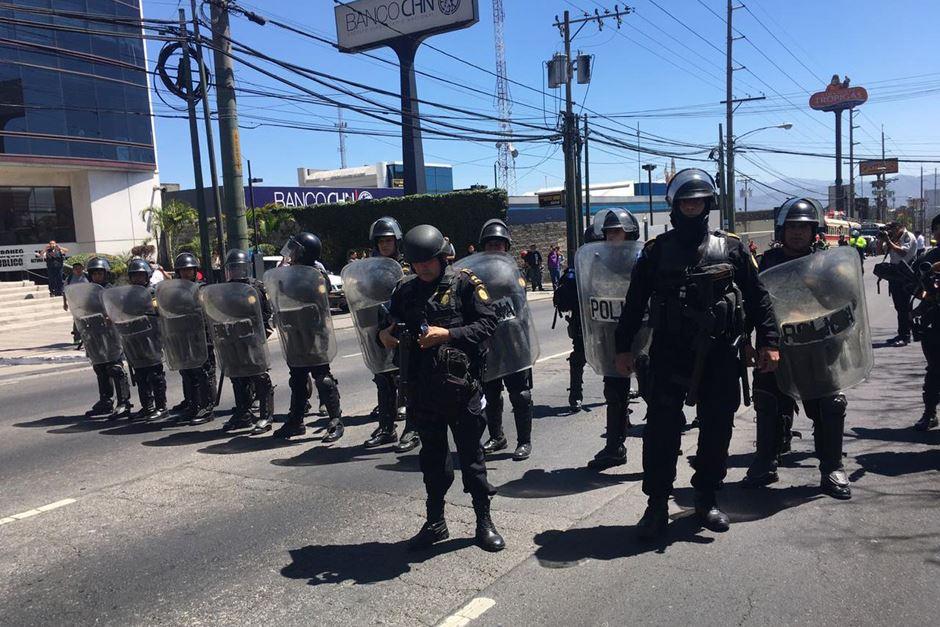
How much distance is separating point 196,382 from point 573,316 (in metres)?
3.76

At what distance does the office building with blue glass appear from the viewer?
25.7m

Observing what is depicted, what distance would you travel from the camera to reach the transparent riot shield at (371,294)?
20.0 ft

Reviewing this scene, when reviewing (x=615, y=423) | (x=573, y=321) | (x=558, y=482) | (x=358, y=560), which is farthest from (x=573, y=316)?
(x=358, y=560)

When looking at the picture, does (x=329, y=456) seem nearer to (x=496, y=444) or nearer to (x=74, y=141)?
(x=496, y=444)

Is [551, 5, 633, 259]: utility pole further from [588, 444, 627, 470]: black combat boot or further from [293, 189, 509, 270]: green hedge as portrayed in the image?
[588, 444, 627, 470]: black combat boot

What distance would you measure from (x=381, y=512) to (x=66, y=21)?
2902 centimetres

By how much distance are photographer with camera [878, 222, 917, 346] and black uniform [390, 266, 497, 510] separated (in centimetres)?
879

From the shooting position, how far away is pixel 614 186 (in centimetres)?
8338

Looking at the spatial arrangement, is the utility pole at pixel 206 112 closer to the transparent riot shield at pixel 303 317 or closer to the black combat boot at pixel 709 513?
the transparent riot shield at pixel 303 317

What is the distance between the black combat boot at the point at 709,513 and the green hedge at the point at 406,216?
23795 millimetres

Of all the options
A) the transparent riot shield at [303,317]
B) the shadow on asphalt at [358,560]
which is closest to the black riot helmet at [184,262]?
the transparent riot shield at [303,317]

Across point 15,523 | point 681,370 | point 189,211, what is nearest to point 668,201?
point 681,370

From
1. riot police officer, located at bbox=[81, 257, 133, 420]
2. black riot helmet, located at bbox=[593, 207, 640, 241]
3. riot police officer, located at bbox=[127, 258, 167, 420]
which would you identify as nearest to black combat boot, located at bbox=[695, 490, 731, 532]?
black riot helmet, located at bbox=[593, 207, 640, 241]

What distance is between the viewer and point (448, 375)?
3762mm
